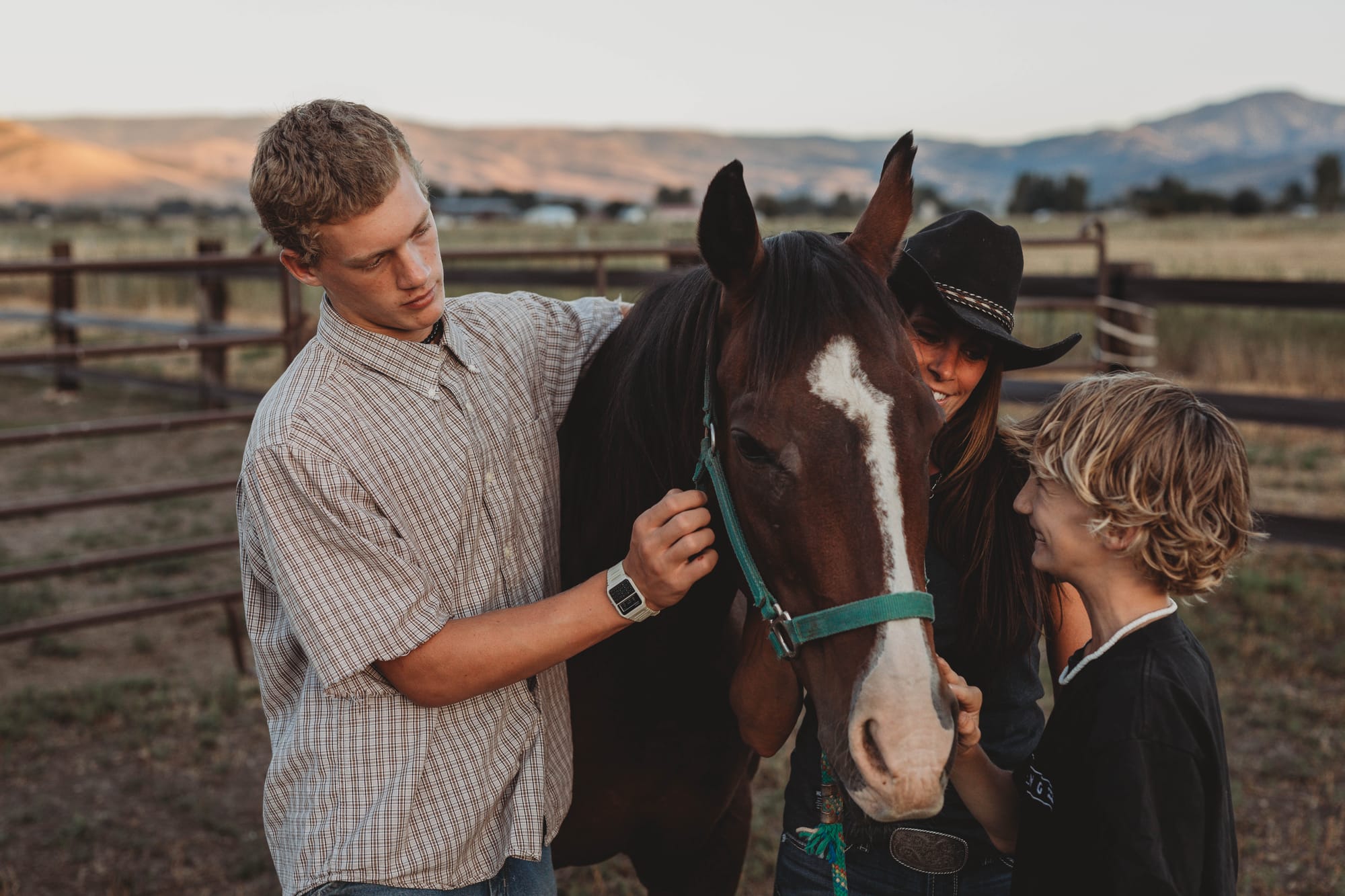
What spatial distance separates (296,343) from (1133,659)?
15.6 feet

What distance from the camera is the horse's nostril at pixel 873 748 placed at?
1214mm

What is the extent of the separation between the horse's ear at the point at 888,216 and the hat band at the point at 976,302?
0.56 feet

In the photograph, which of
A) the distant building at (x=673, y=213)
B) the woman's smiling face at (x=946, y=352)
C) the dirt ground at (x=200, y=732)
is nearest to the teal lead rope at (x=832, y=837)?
the woman's smiling face at (x=946, y=352)

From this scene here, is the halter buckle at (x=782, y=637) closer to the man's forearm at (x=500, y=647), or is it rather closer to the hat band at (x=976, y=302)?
the man's forearm at (x=500, y=647)

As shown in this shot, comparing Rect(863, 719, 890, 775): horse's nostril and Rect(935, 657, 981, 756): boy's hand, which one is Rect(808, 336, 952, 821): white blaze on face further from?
Rect(935, 657, 981, 756): boy's hand

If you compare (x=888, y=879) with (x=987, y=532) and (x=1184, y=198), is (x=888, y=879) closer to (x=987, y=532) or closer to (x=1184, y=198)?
(x=987, y=532)

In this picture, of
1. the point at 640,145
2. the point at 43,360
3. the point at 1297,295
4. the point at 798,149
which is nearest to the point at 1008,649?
the point at 43,360

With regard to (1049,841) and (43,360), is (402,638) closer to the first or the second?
(1049,841)

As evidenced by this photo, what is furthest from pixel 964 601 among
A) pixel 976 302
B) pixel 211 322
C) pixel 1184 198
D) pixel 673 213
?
pixel 1184 198

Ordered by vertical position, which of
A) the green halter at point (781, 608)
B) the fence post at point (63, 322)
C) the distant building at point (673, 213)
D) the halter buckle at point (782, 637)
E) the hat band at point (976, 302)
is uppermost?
the distant building at point (673, 213)

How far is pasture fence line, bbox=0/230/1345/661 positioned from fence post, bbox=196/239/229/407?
2 centimetres

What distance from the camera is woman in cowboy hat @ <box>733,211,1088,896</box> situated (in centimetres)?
163

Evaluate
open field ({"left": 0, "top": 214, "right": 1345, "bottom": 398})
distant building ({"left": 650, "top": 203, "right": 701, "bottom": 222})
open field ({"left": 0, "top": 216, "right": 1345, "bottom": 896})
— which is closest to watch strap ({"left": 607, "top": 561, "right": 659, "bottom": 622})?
open field ({"left": 0, "top": 216, "right": 1345, "bottom": 896})

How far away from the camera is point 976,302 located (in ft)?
5.66
